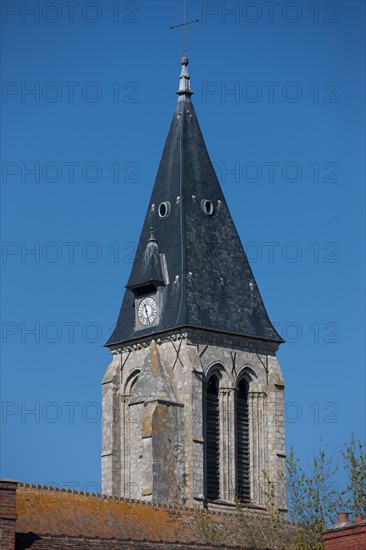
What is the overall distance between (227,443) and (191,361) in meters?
3.48

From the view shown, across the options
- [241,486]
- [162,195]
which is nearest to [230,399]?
[241,486]

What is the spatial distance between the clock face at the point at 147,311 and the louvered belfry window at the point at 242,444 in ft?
13.7

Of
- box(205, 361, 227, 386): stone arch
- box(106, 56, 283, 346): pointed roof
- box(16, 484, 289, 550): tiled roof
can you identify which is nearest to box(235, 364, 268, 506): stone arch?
box(205, 361, 227, 386): stone arch

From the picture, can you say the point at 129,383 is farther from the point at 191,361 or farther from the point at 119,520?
the point at 119,520

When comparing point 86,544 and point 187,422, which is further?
point 187,422

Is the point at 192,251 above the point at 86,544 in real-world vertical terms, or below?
above

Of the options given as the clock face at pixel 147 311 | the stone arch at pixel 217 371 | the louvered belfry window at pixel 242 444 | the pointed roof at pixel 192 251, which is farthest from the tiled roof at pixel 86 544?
the clock face at pixel 147 311

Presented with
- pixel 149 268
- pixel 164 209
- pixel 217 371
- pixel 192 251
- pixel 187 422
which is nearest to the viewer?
pixel 187 422

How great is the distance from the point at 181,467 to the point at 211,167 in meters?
11.8

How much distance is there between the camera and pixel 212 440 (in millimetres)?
76375

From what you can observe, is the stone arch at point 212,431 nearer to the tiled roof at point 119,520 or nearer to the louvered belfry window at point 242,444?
the louvered belfry window at point 242,444

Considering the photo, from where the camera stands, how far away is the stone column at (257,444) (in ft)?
253

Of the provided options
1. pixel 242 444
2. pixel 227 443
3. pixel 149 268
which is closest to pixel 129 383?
pixel 149 268

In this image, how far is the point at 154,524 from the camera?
63.5 m
